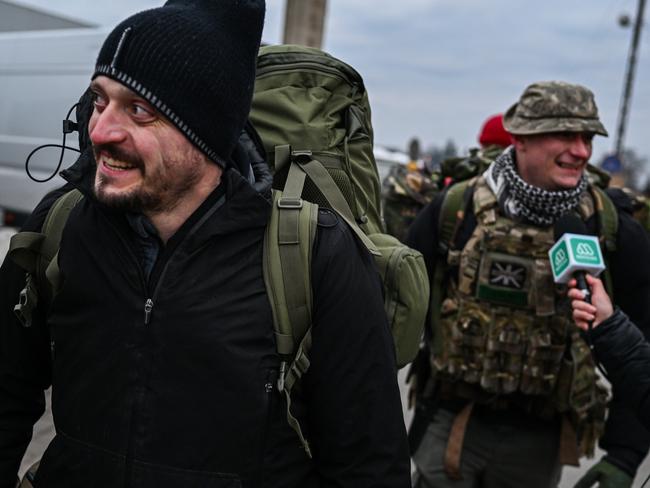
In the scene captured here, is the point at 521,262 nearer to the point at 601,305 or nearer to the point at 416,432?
the point at 601,305

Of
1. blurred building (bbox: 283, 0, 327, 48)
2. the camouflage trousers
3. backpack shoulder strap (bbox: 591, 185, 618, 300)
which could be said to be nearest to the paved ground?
the camouflage trousers

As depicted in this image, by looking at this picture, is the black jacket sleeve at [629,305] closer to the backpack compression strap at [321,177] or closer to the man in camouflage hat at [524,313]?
the man in camouflage hat at [524,313]

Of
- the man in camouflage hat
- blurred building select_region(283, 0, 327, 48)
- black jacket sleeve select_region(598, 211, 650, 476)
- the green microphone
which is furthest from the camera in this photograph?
blurred building select_region(283, 0, 327, 48)

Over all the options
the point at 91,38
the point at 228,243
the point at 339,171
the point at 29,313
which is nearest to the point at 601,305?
the point at 339,171

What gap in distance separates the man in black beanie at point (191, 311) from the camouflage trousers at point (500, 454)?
1.37m

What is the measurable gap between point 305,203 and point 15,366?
0.79 meters

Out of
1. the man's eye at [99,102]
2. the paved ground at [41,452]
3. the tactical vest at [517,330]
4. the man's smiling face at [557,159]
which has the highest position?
the man's eye at [99,102]

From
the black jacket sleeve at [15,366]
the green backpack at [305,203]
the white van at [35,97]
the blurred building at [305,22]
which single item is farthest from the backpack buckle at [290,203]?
the blurred building at [305,22]

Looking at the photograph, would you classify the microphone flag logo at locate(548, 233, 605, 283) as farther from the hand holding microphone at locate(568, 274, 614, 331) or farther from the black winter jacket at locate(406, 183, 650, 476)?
the black winter jacket at locate(406, 183, 650, 476)

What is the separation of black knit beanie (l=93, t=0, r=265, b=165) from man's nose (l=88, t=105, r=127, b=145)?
2.6 inches

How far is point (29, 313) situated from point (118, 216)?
0.29 m

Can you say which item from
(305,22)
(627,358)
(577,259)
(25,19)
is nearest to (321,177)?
(577,259)

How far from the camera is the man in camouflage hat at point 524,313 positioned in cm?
268

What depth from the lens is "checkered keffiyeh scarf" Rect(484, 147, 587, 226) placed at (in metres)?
2.70
